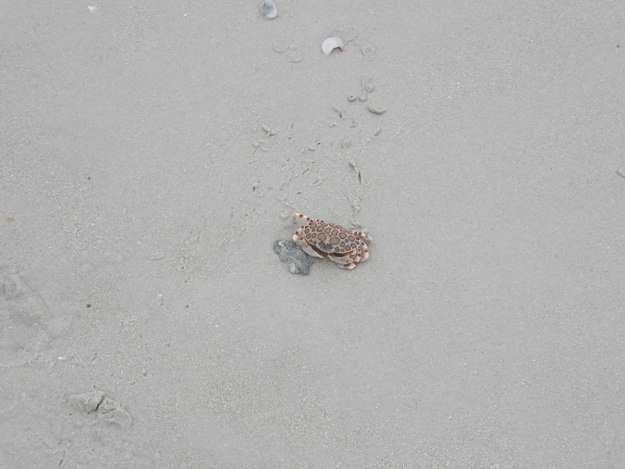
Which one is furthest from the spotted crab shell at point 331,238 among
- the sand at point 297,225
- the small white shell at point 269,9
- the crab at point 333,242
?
the small white shell at point 269,9

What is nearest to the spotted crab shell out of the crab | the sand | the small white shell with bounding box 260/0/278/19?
the crab

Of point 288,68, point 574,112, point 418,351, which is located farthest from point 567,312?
point 288,68

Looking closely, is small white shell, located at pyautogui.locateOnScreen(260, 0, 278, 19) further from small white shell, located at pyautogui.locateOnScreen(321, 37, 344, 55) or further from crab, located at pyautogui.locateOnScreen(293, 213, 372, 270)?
crab, located at pyautogui.locateOnScreen(293, 213, 372, 270)

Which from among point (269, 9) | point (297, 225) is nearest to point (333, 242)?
point (297, 225)

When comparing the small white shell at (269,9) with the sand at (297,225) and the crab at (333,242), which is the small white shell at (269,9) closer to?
the sand at (297,225)

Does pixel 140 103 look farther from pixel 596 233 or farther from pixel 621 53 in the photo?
pixel 621 53

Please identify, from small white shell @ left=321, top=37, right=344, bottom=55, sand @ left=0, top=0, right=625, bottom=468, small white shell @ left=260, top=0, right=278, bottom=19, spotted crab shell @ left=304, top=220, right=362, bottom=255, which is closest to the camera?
sand @ left=0, top=0, right=625, bottom=468

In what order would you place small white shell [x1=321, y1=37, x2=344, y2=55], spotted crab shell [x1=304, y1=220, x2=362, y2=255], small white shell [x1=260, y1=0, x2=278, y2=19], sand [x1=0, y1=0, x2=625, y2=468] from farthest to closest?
1. small white shell [x1=260, y1=0, x2=278, y2=19]
2. small white shell [x1=321, y1=37, x2=344, y2=55]
3. spotted crab shell [x1=304, y1=220, x2=362, y2=255]
4. sand [x1=0, y1=0, x2=625, y2=468]

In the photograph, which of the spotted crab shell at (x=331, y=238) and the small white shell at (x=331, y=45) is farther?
Answer: the small white shell at (x=331, y=45)
